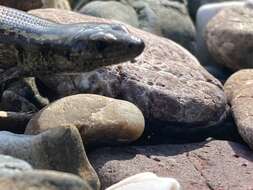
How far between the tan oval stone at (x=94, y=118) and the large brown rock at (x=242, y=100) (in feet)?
2.48

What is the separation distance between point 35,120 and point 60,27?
75 centimetres

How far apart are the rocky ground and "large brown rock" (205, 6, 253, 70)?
70cm

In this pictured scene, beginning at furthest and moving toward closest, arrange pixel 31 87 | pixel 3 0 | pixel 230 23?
pixel 230 23 → pixel 3 0 → pixel 31 87

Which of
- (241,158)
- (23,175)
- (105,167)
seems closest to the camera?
(23,175)

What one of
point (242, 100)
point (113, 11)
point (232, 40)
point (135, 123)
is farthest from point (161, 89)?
point (113, 11)

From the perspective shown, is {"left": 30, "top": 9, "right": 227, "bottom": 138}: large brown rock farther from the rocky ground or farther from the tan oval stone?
the tan oval stone

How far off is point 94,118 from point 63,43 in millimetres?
621

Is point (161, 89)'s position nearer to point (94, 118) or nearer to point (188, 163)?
point (188, 163)

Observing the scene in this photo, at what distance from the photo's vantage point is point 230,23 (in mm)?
6781

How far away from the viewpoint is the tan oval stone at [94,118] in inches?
175

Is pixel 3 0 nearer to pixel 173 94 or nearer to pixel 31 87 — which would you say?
pixel 31 87

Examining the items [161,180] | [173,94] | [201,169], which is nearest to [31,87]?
[173,94]

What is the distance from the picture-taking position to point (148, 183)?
369cm

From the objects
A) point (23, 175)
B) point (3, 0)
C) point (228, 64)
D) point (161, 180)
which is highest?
point (23, 175)
